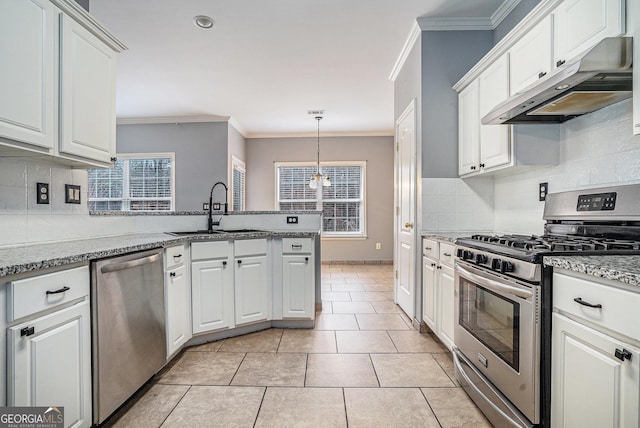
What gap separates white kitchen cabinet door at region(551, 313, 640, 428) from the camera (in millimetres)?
975

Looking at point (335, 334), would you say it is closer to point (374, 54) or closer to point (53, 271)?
point (53, 271)

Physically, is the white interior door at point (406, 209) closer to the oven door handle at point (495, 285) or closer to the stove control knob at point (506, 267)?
the oven door handle at point (495, 285)

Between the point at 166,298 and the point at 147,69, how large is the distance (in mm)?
3003

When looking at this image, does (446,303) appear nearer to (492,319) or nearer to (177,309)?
(492,319)

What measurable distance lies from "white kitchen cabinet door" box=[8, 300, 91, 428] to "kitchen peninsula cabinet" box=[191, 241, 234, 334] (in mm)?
1059

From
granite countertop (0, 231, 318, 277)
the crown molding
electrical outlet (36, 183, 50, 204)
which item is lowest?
granite countertop (0, 231, 318, 277)

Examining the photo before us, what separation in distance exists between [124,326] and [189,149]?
470 cm

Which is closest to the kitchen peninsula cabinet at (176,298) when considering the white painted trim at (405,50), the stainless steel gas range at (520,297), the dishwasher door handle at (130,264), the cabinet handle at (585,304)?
the dishwasher door handle at (130,264)

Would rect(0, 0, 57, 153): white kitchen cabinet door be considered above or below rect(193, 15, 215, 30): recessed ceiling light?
below

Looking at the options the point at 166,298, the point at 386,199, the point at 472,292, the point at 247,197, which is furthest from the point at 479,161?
the point at 247,197

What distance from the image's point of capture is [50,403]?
1.29 meters

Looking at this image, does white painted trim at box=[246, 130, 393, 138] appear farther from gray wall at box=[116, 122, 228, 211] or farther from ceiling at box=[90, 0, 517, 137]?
gray wall at box=[116, 122, 228, 211]

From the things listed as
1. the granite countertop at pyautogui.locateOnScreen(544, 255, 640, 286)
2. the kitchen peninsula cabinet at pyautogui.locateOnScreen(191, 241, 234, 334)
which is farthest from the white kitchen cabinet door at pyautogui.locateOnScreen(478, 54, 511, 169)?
the kitchen peninsula cabinet at pyautogui.locateOnScreen(191, 241, 234, 334)

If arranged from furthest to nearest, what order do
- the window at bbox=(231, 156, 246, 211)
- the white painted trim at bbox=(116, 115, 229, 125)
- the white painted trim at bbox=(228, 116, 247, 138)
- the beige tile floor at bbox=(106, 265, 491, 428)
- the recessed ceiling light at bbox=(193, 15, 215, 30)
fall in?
the window at bbox=(231, 156, 246, 211) < the white painted trim at bbox=(228, 116, 247, 138) < the white painted trim at bbox=(116, 115, 229, 125) < the recessed ceiling light at bbox=(193, 15, 215, 30) < the beige tile floor at bbox=(106, 265, 491, 428)
